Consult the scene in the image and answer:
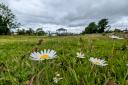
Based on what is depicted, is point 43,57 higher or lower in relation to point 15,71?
higher

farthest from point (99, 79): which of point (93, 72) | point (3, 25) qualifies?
point (3, 25)

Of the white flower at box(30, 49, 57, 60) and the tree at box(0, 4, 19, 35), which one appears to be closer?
the white flower at box(30, 49, 57, 60)

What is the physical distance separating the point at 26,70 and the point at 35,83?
1.05 m

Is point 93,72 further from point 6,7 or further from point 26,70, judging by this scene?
point 6,7

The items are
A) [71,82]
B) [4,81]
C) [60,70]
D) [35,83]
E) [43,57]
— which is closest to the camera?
[35,83]

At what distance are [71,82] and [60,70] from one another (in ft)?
1.33

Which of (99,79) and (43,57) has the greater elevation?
(43,57)

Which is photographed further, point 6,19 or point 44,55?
point 6,19

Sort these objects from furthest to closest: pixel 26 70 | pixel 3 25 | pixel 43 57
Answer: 1. pixel 3 25
2. pixel 26 70
3. pixel 43 57

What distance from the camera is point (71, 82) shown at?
199 cm

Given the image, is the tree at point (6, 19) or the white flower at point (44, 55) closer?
the white flower at point (44, 55)

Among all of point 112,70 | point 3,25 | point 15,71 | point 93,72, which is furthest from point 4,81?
point 3,25

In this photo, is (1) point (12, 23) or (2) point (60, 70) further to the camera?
(1) point (12, 23)

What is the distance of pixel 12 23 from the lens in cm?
9731
